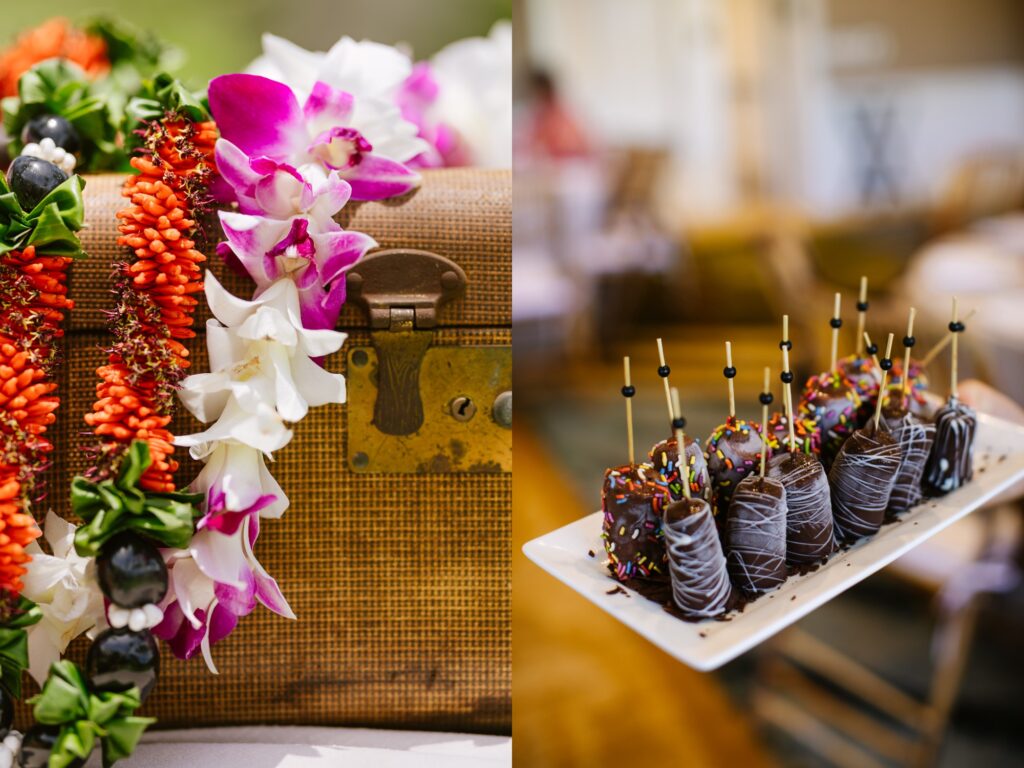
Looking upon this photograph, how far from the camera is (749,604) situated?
0.59 m

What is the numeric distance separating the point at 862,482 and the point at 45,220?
656 mm

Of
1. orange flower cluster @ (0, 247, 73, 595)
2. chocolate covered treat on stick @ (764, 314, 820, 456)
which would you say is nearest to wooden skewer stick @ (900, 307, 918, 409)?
chocolate covered treat on stick @ (764, 314, 820, 456)

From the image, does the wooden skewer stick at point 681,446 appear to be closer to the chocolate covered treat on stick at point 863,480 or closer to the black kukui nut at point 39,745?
the chocolate covered treat on stick at point 863,480

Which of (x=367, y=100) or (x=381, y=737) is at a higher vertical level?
(x=367, y=100)

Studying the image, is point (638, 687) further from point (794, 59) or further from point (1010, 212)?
point (794, 59)

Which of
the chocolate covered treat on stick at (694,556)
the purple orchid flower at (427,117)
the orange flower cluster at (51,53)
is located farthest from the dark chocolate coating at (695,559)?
the orange flower cluster at (51,53)

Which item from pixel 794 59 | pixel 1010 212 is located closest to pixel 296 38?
pixel 1010 212

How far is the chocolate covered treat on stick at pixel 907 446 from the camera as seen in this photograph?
2.31 ft

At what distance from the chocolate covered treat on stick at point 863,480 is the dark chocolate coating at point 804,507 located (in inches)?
1.3

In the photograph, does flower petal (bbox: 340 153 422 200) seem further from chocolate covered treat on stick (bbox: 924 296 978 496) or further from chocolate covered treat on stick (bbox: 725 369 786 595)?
chocolate covered treat on stick (bbox: 924 296 978 496)

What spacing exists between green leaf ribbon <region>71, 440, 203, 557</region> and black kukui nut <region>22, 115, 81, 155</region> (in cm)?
39

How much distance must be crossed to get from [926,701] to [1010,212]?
2177 mm

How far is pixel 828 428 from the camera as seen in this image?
0.72 meters

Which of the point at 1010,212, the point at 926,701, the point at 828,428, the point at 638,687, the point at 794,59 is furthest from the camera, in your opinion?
the point at 794,59
